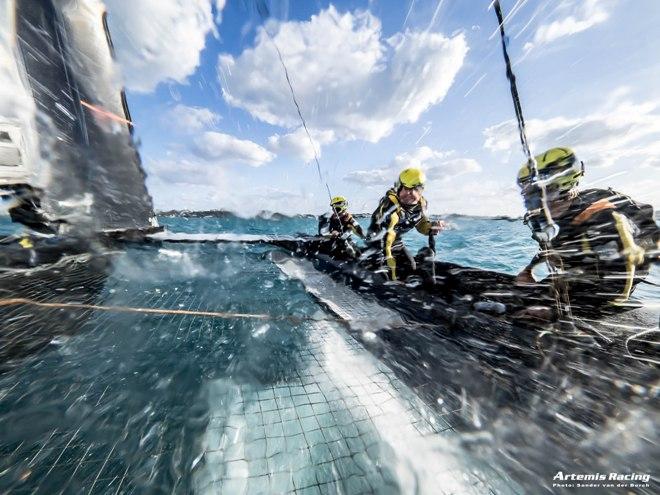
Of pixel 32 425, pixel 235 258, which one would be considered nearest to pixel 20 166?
pixel 235 258

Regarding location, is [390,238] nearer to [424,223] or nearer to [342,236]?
[424,223]

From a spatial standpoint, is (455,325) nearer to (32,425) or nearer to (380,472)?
(380,472)

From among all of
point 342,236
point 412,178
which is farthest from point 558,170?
point 342,236

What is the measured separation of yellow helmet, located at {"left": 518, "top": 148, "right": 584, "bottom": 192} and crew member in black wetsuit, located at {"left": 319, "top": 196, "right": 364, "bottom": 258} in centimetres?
491

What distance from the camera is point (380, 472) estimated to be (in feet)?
4.68

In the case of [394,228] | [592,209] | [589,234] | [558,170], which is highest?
[558,170]

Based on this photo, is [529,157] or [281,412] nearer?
[281,412]

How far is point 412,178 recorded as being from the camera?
5.26m

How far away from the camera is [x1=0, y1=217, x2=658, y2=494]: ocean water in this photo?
1.36 metres

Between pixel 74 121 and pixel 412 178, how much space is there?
10.5 meters

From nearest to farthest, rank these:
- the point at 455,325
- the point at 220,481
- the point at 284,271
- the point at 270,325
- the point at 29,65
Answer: the point at 220,481, the point at 455,325, the point at 270,325, the point at 284,271, the point at 29,65

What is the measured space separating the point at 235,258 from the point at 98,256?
3.28m

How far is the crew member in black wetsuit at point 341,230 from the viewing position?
26.0 ft

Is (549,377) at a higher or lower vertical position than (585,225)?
lower
